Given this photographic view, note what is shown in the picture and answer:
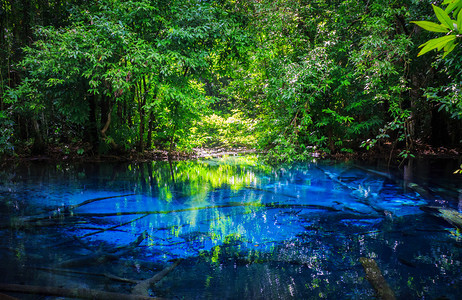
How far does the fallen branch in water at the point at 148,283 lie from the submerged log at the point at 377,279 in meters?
1.39

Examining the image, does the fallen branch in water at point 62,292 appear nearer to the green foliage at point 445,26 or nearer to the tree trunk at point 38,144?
the green foliage at point 445,26

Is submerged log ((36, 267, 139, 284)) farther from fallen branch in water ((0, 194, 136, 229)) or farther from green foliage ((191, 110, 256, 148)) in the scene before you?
green foliage ((191, 110, 256, 148))

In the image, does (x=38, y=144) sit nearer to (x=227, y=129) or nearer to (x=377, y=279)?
(x=227, y=129)

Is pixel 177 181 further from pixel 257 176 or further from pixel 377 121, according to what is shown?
pixel 377 121

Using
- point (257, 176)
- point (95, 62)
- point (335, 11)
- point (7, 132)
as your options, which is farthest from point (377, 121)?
point (7, 132)

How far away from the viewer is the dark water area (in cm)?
197

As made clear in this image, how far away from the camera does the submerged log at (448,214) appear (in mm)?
3155

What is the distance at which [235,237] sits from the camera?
2.84 metres

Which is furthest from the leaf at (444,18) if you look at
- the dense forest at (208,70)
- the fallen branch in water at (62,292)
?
the dense forest at (208,70)

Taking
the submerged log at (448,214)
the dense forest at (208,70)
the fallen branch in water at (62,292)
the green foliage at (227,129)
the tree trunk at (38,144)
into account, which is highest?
the dense forest at (208,70)

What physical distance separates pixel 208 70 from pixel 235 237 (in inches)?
252

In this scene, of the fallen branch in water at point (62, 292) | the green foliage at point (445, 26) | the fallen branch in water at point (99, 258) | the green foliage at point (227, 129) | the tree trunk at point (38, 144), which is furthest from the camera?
the green foliage at point (227, 129)

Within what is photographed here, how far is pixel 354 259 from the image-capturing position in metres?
2.32

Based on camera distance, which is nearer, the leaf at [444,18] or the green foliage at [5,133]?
the leaf at [444,18]
